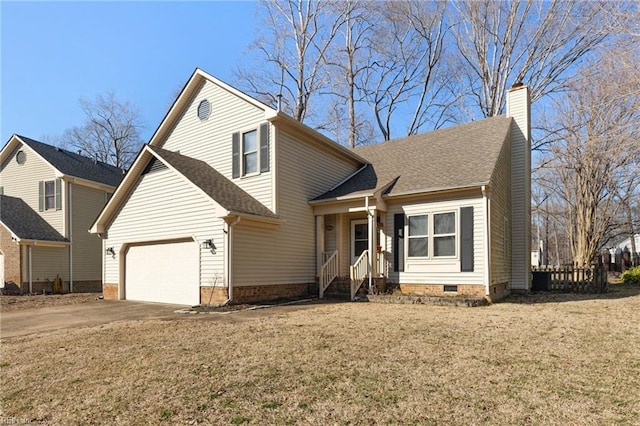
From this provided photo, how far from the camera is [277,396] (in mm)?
3994

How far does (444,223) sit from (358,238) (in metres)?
3.31

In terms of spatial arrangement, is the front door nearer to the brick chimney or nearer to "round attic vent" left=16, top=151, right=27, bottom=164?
the brick chimney

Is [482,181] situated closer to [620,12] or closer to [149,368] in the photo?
[620,12]

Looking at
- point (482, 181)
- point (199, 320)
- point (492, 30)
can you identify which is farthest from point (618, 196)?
point (199, 320)

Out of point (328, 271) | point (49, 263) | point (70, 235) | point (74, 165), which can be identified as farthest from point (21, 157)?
point (328, 271)

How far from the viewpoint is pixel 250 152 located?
43.2ft

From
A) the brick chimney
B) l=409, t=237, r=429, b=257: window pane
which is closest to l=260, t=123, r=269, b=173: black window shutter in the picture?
l=409, t=237, r=429, b=257: window pane

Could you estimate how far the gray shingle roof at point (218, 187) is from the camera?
1132cm

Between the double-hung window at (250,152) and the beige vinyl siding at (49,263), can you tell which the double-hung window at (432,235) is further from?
the beige vinyl siding at (49,263)

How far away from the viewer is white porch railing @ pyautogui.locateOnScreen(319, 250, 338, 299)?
42.9ft

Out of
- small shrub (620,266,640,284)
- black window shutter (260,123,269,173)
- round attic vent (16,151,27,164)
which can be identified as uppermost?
round attic vent (16,151,27,164)

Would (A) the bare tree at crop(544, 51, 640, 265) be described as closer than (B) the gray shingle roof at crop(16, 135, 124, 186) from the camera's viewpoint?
Yes

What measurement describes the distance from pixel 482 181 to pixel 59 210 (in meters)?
19.7

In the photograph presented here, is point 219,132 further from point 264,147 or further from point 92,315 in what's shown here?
point 92,315
